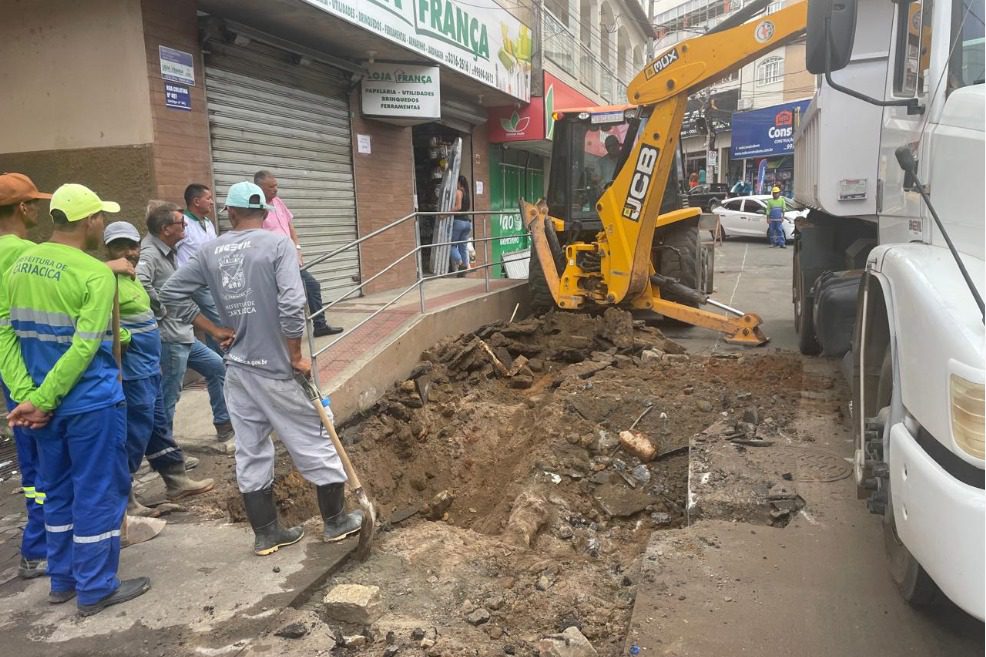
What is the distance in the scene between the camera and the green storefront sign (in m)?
14.2

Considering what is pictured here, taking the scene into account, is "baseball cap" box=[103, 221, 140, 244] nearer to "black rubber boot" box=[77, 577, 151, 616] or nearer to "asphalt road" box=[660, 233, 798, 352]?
"black rubber boot" box=[77, 577, 151, 616]

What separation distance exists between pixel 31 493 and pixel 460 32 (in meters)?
8.55

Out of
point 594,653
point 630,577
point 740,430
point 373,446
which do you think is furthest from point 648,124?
point 594,653

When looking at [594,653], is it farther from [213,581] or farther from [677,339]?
[677,339]

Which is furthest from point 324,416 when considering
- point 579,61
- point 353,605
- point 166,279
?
point 579,61

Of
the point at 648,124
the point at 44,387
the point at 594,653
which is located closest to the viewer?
the point at 594,653

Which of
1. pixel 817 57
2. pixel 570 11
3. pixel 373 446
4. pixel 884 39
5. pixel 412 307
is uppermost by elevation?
pixel 570 11

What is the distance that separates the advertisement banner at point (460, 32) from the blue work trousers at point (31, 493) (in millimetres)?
4946

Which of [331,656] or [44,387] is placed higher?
[44,387]

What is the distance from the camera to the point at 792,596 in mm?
2865

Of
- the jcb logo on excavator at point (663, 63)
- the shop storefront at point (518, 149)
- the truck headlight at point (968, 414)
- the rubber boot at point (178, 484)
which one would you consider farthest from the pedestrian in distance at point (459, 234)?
the truck headlight at point (968, 414)

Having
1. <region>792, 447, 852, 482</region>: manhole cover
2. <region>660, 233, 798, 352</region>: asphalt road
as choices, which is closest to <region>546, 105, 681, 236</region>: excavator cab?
<region>660, 233, 798, 352</region>: asphalt road

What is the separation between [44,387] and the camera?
2758 mm

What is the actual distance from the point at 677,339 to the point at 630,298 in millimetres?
872
